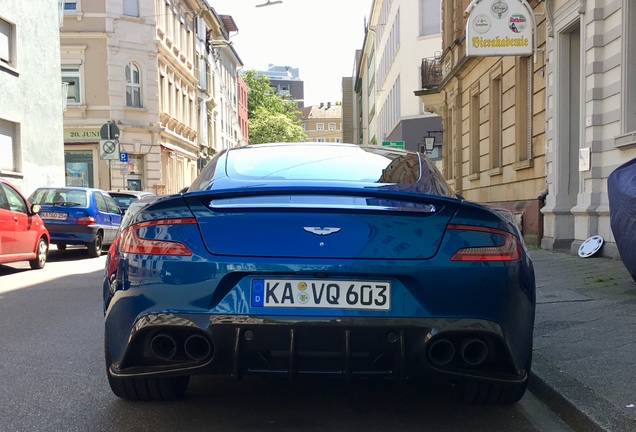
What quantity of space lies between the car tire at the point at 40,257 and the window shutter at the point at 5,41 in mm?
9111

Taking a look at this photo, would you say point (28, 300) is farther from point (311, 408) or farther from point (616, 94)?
point (616, 94)

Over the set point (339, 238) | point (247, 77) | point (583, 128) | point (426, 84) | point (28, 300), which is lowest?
point (28, 300)

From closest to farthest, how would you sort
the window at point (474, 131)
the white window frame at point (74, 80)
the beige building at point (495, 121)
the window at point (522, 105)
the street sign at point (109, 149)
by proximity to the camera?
the beige building at point (495, 121) < the window at point (522, 105) < the window at point (474, 131) < the street sign at point (109, 149) < the white window frame at point (74, 80)

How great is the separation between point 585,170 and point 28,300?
8119 mm

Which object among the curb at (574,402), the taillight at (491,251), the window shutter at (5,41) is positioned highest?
the window shutter at (5,41)

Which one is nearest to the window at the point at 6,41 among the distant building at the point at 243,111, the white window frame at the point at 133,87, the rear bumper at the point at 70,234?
the rear bumper at the point at 70,234

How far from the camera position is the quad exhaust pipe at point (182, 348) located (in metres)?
3.45

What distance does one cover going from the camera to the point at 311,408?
4.09 m

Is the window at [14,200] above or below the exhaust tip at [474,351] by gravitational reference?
above

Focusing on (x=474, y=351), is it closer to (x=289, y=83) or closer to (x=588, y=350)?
(x=588, y=350)

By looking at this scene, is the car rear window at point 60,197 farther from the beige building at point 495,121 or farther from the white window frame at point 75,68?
the white window frame at point 75,68

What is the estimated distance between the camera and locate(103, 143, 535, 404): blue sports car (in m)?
3.35

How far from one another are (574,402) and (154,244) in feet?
7.13

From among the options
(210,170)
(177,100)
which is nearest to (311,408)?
→ (210,170)
